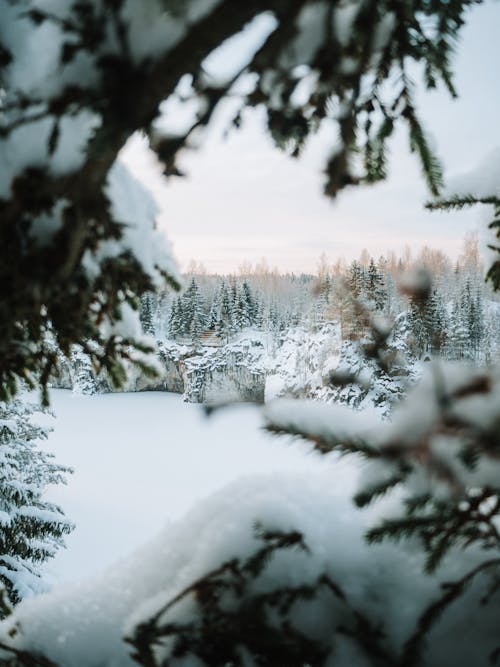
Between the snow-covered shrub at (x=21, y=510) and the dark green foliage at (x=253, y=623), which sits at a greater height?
the dark green foliage at (x=253, y=623)

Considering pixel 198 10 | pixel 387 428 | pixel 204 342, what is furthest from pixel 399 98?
pixel 204 342

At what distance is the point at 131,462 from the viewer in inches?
1104

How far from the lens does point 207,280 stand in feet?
243

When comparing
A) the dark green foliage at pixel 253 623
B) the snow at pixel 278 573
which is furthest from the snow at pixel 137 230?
the dark green foliage at pixel 253 623

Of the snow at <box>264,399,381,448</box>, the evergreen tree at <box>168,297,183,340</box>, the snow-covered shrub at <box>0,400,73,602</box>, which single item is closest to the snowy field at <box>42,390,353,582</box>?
the evergreen tree at <box>168,297,183,340</box>

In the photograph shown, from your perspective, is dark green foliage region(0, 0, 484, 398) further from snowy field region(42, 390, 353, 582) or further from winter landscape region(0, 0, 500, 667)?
snowy field region(42, 390, 353, 582)

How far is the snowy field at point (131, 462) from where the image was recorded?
1856 cm

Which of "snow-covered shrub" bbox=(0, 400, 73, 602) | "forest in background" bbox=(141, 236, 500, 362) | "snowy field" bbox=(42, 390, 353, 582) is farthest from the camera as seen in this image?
"snowy field" bbox=(42, 390, 353, 582)

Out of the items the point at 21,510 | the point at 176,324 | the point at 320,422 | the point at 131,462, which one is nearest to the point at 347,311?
the point at 320,422

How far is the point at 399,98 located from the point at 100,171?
1057 millimetres

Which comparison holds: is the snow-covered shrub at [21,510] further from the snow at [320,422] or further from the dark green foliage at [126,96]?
the snow at [320,422]

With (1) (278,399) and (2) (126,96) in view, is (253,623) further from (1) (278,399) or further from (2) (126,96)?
(2) (126,96)

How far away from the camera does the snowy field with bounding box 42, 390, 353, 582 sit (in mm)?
18562

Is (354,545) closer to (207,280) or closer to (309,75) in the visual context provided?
(309,75)
